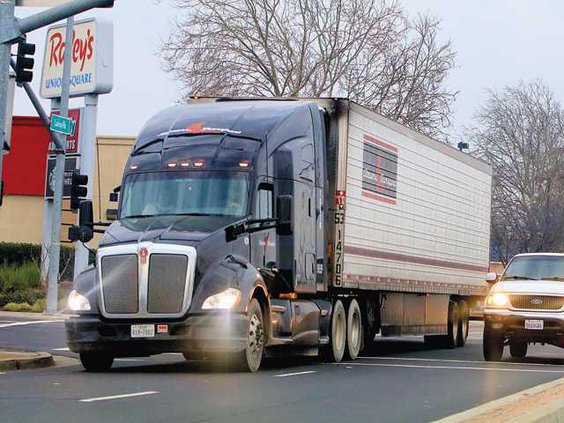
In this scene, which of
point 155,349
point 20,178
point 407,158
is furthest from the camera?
point 20,178

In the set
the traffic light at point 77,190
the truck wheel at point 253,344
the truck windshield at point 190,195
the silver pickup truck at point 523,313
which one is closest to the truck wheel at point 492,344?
the silver pickup truck at point 523,313

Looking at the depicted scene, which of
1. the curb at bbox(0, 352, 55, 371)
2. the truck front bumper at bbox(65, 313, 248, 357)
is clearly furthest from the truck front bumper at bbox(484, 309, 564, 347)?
the curb at bbox(0, 352, 55, 371)

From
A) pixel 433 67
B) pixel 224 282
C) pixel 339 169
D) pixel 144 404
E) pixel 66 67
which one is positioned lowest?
pixel 144 404

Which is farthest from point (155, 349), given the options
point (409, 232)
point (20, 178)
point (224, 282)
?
point (20, 178)

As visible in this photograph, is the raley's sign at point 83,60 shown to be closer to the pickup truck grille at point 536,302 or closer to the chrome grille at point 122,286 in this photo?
the pickup truck grille at point 536,302

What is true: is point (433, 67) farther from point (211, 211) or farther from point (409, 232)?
point (211, 211)

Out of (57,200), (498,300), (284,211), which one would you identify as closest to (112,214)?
(284,211)

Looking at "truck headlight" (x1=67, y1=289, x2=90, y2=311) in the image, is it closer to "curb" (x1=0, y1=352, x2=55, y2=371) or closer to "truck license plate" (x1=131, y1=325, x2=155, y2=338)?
"truck license plate" (x1=131, y1=325, x2=155, y2=338)

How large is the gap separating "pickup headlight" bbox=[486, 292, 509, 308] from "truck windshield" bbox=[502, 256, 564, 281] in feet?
2.86

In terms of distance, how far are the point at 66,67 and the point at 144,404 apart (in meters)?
22.4

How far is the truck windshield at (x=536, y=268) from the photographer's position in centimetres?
2173

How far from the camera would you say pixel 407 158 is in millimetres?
23578

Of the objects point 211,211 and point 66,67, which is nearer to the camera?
point 211,211

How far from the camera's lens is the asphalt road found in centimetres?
1121
